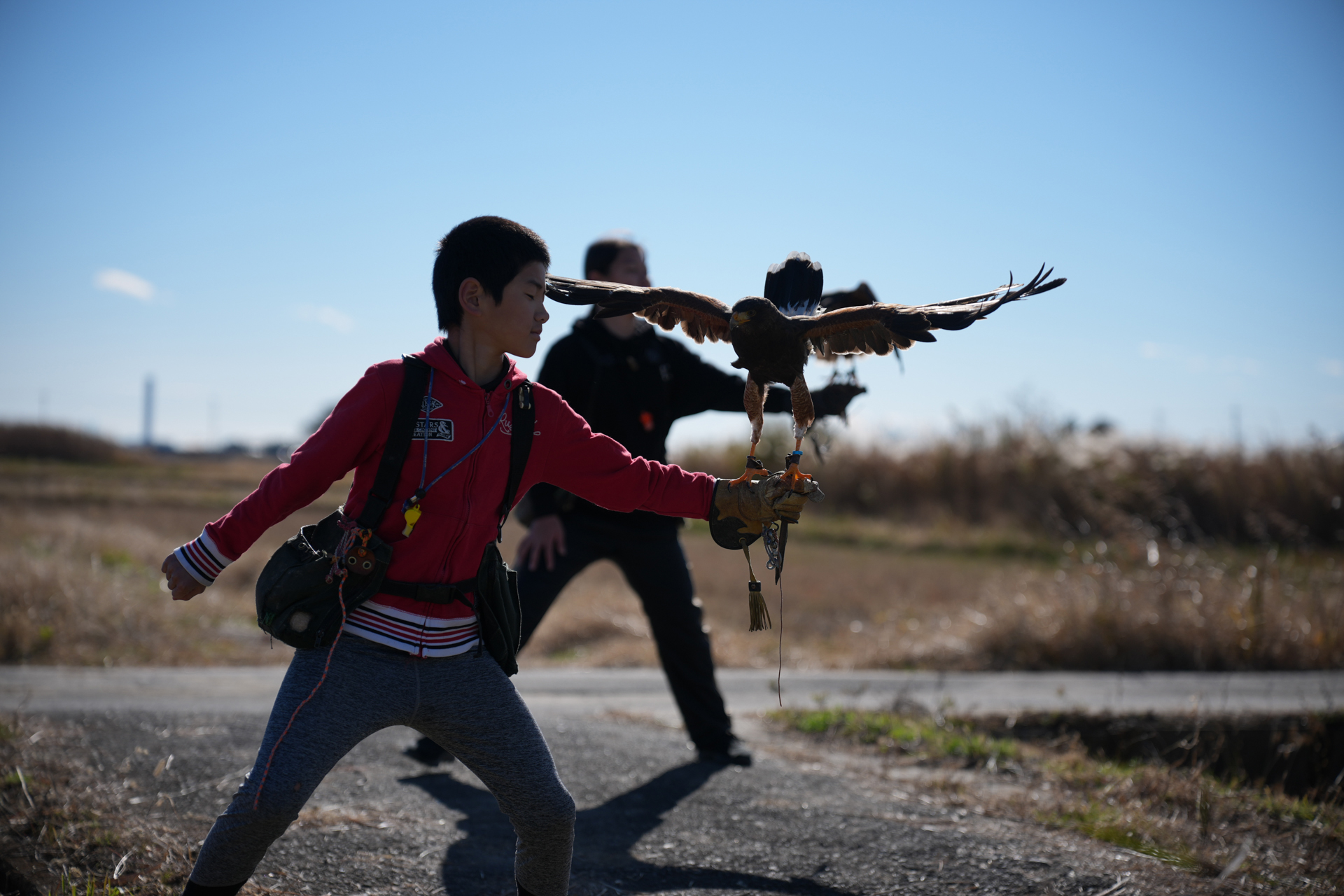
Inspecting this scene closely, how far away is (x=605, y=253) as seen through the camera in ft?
15.0

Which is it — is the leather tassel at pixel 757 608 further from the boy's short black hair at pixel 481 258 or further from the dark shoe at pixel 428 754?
the dark shoe at pixel 428 754

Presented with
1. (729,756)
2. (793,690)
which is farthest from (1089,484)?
(729,756)

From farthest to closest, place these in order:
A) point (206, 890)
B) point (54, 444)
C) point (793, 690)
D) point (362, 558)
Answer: point (54, 444) < point (793, 690) < point (362, 558) < point (206, 890)

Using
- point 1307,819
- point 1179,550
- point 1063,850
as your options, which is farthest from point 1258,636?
point 1063,850

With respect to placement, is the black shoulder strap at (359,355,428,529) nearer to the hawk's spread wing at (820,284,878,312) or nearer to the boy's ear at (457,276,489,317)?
the boy's ear at (457,276,489,317)

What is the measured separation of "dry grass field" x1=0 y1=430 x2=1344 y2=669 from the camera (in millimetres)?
7836

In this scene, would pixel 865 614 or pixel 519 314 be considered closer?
pixel 519 314

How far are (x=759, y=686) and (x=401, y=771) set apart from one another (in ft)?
11.5

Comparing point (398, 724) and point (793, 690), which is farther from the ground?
point (398, 724)

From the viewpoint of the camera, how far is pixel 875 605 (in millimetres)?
11062

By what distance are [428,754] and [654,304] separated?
8.43 feet

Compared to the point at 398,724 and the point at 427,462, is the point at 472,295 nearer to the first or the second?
the point at 427,462

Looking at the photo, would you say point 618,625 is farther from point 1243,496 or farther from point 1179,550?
point 1243,496

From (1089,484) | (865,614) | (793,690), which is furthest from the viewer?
(1089,484)
